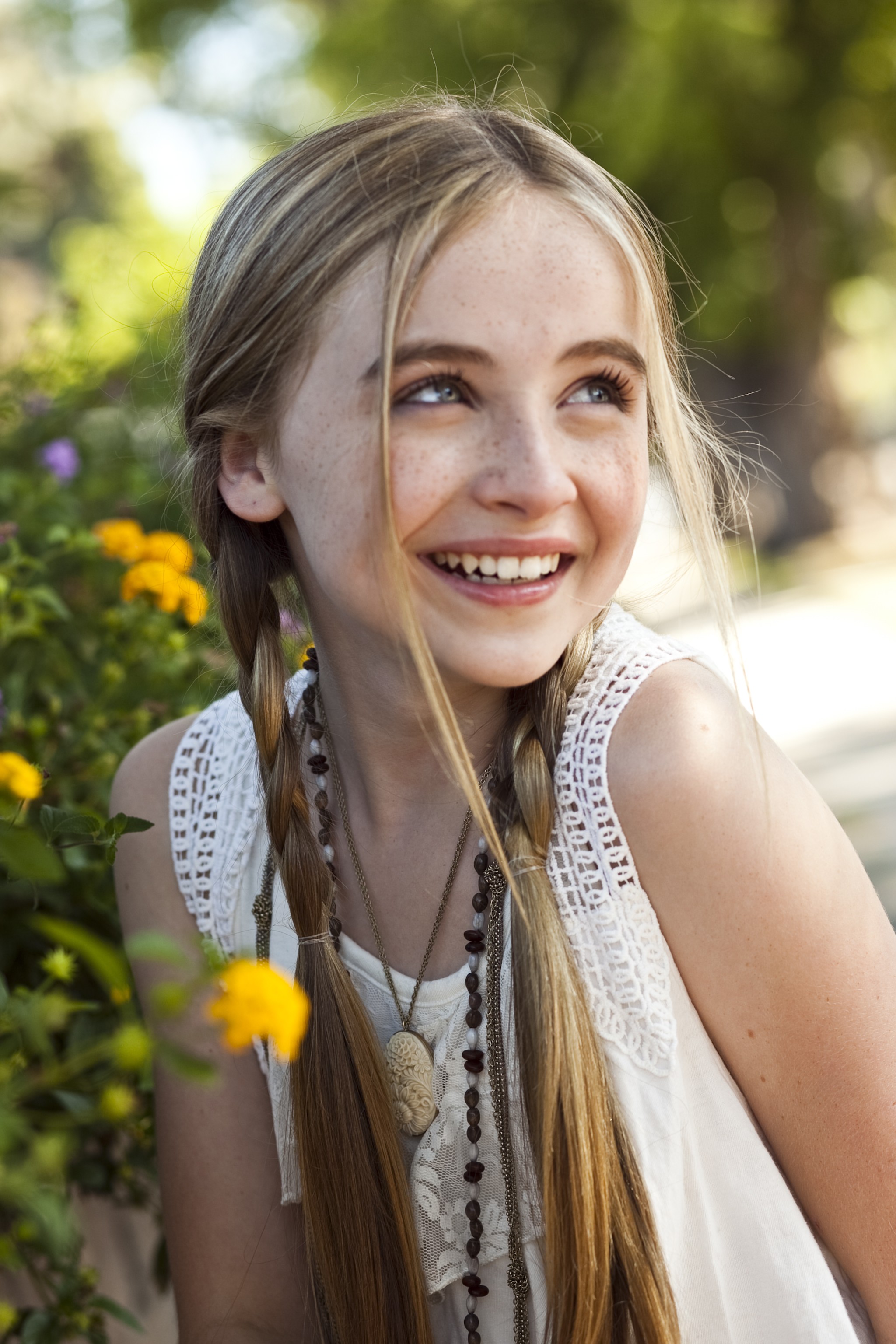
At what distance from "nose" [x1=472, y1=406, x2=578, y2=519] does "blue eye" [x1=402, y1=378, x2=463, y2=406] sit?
6 cm

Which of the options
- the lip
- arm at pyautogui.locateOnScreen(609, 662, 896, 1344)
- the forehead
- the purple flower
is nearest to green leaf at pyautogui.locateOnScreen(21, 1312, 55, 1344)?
arm at pyautogui.locateOnScreen(609, 662, 896, 1344)

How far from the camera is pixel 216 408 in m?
1.50

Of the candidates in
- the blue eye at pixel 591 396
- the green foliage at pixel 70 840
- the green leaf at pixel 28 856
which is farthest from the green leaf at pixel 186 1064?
the blue eye at pixel 591 396

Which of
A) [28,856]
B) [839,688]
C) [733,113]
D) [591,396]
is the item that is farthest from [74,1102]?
[733,113]

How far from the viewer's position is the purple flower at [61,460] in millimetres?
2332

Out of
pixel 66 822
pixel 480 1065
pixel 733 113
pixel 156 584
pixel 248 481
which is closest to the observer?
pixel 66 822

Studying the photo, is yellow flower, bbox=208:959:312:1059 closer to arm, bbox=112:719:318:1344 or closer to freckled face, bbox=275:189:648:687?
freckled face, bbox=275:189:648:687

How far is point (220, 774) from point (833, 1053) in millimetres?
884

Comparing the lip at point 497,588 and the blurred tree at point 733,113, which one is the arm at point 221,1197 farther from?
the blurred tree at point 733,113

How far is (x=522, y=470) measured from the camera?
125cm

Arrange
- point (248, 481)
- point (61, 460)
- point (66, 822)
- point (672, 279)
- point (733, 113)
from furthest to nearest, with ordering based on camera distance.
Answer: point (672, 279) < point (733, 113) < point (61, 460) < point (248, 481) < point (66, 822)

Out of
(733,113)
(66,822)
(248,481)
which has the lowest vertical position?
(66,822)

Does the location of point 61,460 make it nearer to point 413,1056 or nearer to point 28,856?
point 413,1056

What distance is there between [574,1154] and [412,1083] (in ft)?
0.81
